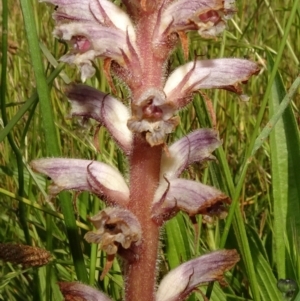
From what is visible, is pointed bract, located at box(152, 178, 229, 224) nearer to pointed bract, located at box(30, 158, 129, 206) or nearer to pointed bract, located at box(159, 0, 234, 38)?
pointed bract, located at box(30, 158, 129, 206)

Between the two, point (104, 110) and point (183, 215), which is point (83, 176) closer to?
point (104, 110)

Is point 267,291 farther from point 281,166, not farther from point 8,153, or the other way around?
point 8,153

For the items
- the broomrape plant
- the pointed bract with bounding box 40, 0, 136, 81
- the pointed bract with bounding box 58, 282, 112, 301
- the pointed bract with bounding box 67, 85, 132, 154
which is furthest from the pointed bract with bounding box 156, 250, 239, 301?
the pointed bract with bounding box 40, 0, 136, 81

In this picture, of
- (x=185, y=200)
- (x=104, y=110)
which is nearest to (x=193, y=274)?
(x=185, y=200)

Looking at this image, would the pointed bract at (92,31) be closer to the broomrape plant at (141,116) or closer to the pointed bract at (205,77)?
A: the broomrape plant at (141,116)

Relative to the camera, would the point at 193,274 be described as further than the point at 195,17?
Yes

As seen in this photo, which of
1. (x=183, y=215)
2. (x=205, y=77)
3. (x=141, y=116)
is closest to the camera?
(x=141, y=116)
